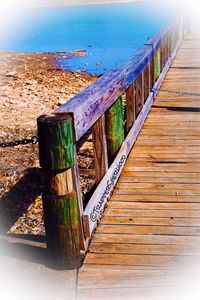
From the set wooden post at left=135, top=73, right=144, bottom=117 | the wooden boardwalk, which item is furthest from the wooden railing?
wooden post at left=135, top=73, right=144, bottom=117

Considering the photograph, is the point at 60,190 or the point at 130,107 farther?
the point at 130,107

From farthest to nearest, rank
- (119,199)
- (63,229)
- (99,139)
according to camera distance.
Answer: (119,199), (99,139), (63,229)

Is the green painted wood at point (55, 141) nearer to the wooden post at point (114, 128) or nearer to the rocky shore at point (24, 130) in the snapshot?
the wooden post at point (114, 128)

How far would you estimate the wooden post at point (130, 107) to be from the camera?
5.91 metres

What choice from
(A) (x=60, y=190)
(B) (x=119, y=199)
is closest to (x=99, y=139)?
(B) (x=119, y=199)

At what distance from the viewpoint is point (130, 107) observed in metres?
6.00

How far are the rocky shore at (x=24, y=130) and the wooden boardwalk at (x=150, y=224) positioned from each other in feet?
6.76

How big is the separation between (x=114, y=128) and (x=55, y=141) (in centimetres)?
220

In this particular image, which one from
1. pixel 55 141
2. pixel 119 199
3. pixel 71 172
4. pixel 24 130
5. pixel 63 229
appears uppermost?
pixel 55 141

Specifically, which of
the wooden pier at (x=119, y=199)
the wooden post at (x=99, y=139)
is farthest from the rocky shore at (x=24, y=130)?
the wooden post at (x=99, y=139)

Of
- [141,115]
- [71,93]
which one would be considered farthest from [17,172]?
[71,93]

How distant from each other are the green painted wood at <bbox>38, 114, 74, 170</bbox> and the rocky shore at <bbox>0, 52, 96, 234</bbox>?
3.53 meters

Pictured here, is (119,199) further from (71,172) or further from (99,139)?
(71,172)

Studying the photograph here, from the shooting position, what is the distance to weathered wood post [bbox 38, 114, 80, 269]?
2.89m
